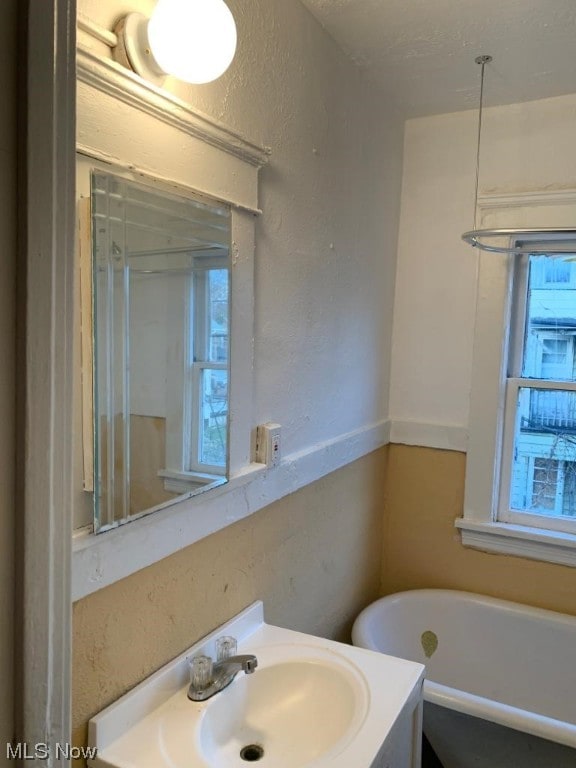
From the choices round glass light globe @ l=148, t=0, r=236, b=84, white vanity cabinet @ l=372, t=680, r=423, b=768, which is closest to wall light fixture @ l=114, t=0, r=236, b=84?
round glass light globe @ l=148, t=0, r=236, b=84

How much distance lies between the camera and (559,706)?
2.14 m

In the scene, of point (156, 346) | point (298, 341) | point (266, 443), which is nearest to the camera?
point (156, 346)

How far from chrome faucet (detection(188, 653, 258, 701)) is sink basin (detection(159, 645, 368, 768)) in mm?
17

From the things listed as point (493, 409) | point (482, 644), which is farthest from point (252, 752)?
point (493, 409)

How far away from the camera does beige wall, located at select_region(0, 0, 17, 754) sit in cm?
47

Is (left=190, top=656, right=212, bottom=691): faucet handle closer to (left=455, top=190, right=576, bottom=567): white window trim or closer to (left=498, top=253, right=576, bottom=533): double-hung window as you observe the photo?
(left=455, top=190, right=576, bottom=567): white window trim

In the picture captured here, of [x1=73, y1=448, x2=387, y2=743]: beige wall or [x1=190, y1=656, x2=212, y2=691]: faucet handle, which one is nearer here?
[x1=73, y1=448, x2=387, y2=743]: beige wall

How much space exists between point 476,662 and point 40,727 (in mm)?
2138

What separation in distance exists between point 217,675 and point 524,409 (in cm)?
161

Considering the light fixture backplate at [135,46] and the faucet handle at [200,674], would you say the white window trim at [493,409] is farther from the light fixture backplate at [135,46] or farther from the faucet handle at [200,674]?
the light fixture backplate at [135,46]

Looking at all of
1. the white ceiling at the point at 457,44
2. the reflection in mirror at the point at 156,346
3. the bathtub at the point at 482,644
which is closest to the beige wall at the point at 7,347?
the reflection in mirror at the point at 156,346

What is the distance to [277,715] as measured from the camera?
135cm

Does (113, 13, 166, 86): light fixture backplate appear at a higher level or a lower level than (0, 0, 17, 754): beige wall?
higher

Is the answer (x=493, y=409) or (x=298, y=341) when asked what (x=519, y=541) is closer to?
(x=493, y=409)
